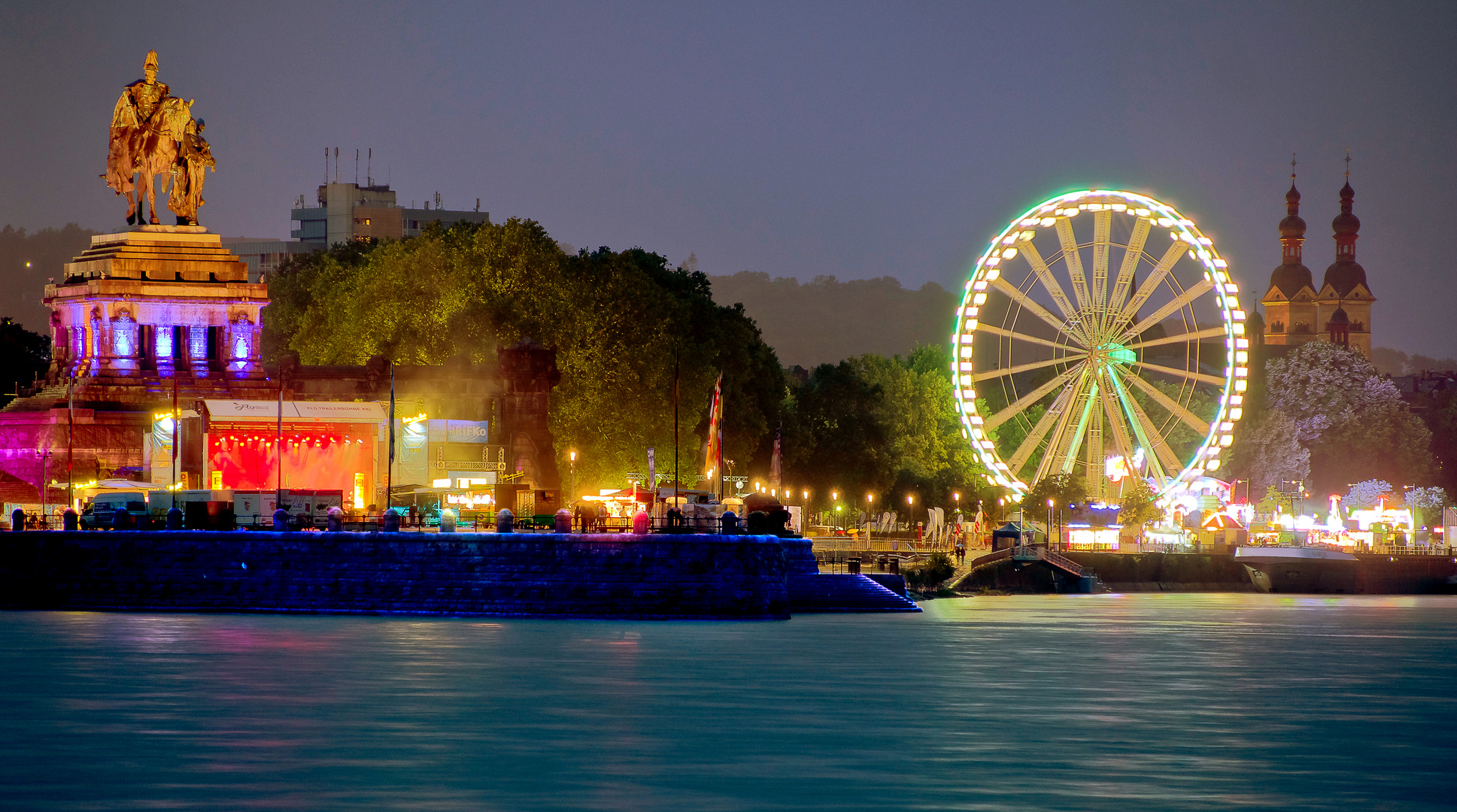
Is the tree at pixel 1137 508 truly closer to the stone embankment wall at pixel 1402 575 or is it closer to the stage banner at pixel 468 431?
the stone embankment wall at pixel 1402 575

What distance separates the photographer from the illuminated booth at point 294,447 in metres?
74.9

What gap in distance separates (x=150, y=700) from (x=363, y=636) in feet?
44.5

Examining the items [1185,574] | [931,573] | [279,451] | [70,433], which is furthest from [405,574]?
[1185,574]

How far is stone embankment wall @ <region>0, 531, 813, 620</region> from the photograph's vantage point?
191 ft

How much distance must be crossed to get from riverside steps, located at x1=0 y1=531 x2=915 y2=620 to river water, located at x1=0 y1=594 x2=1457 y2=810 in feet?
4.36

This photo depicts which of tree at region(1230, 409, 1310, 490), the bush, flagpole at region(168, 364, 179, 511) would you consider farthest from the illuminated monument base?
tree at region(1230, 409, 1310, 490)

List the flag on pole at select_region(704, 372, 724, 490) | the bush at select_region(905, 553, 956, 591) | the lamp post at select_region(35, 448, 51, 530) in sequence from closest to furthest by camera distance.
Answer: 1. the lamp post at select_region(35, 448, 51, 530)
2. the flag on pole at select_region(704, 372, 724, 490)
3. the bush at select_region(905, 553, 956, 591)

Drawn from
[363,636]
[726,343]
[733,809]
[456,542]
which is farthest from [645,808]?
[726,343]

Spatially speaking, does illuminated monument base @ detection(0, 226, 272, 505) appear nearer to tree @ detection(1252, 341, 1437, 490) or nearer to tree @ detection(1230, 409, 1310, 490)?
tree @ detection(1230, 409, 1310, 490)

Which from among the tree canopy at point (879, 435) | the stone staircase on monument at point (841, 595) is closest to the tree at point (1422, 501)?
the tree canopy at point (879, 435)

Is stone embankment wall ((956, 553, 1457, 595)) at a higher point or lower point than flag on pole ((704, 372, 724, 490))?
lower

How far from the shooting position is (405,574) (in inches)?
2355

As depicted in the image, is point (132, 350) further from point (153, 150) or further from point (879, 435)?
point (879, 435)

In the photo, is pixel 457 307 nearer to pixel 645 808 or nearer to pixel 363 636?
pixel 363 636
